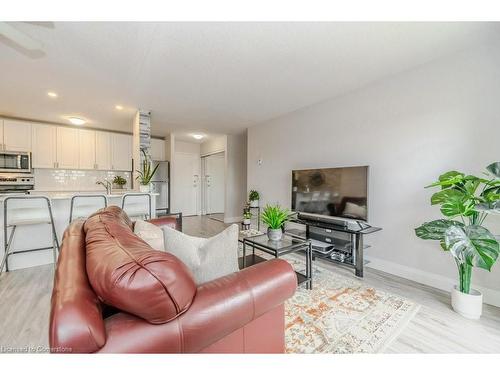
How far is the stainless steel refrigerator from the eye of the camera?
5.64m

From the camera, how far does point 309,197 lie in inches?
134

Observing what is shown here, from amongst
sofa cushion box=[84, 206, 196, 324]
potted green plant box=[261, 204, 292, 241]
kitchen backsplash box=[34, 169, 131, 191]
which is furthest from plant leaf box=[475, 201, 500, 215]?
kitchen backsplash box=[34, 169, 131, 191]

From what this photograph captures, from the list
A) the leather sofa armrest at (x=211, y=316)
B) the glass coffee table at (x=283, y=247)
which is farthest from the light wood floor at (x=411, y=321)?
the leather sofa armrest at (x=211, y=316)

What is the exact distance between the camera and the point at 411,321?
174 centimetres

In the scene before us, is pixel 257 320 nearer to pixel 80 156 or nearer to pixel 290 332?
pixel 290 332

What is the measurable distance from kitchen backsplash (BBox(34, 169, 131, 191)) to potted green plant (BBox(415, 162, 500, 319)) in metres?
6.18

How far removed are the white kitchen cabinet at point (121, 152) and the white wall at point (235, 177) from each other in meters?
2.46

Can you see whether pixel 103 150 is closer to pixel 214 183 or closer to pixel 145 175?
pixel 145 175

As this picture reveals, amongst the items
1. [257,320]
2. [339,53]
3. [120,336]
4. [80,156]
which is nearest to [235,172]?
[80,156]

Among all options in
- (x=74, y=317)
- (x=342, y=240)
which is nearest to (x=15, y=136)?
(x=74, y=317)

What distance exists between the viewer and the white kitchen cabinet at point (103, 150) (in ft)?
16.7

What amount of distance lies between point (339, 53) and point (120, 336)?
2.71 m

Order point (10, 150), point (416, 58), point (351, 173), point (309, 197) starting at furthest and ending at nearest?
point (10, 150), point (309, 197), point (351, 173), point (416, 58)

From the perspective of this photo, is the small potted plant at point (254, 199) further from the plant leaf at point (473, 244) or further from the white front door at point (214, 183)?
the plant leaf at point (473, 244)
